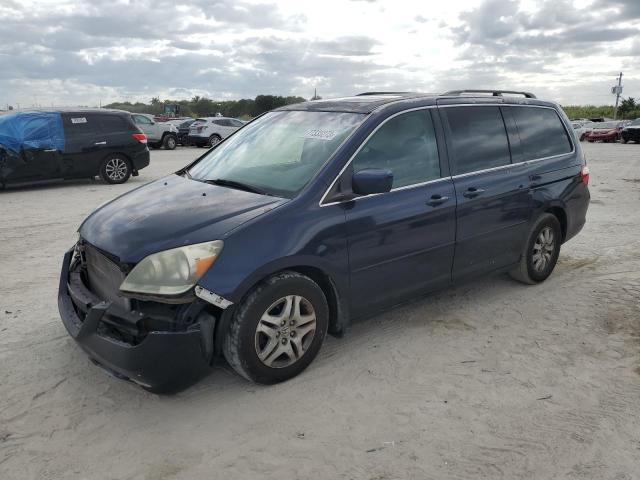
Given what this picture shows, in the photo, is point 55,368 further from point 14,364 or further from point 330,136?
point 330,136

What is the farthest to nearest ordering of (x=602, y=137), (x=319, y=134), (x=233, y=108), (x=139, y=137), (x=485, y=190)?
(x=233, y=108)
(x=602, y=137)
(x=139, y=137)
(x=485, y=190)
(x=319, y=134)

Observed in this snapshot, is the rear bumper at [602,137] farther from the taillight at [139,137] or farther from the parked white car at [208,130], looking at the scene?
the taillight at [139,137]

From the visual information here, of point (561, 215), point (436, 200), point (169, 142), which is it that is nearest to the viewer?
point (436, 200)

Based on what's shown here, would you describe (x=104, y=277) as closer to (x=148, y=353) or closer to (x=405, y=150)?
(x=148, y=353)

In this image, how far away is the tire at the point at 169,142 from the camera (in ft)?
83.3

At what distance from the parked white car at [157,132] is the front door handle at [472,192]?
2147cm

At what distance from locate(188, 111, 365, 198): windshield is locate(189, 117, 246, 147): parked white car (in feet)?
74.1

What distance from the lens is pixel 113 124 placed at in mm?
12461

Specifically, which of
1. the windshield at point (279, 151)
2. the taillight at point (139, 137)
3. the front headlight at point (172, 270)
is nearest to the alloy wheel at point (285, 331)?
the front headlight at point (172, 270)

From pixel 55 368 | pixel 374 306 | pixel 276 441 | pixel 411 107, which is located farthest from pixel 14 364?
pixel 411 107

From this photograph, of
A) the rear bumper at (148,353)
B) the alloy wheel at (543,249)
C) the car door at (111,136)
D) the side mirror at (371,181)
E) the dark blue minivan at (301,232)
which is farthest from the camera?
the car door at (111,136)

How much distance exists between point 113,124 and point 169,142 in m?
13.4

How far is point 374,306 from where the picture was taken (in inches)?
156

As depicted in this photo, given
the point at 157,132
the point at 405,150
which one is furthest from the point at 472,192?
the point at 157,132
